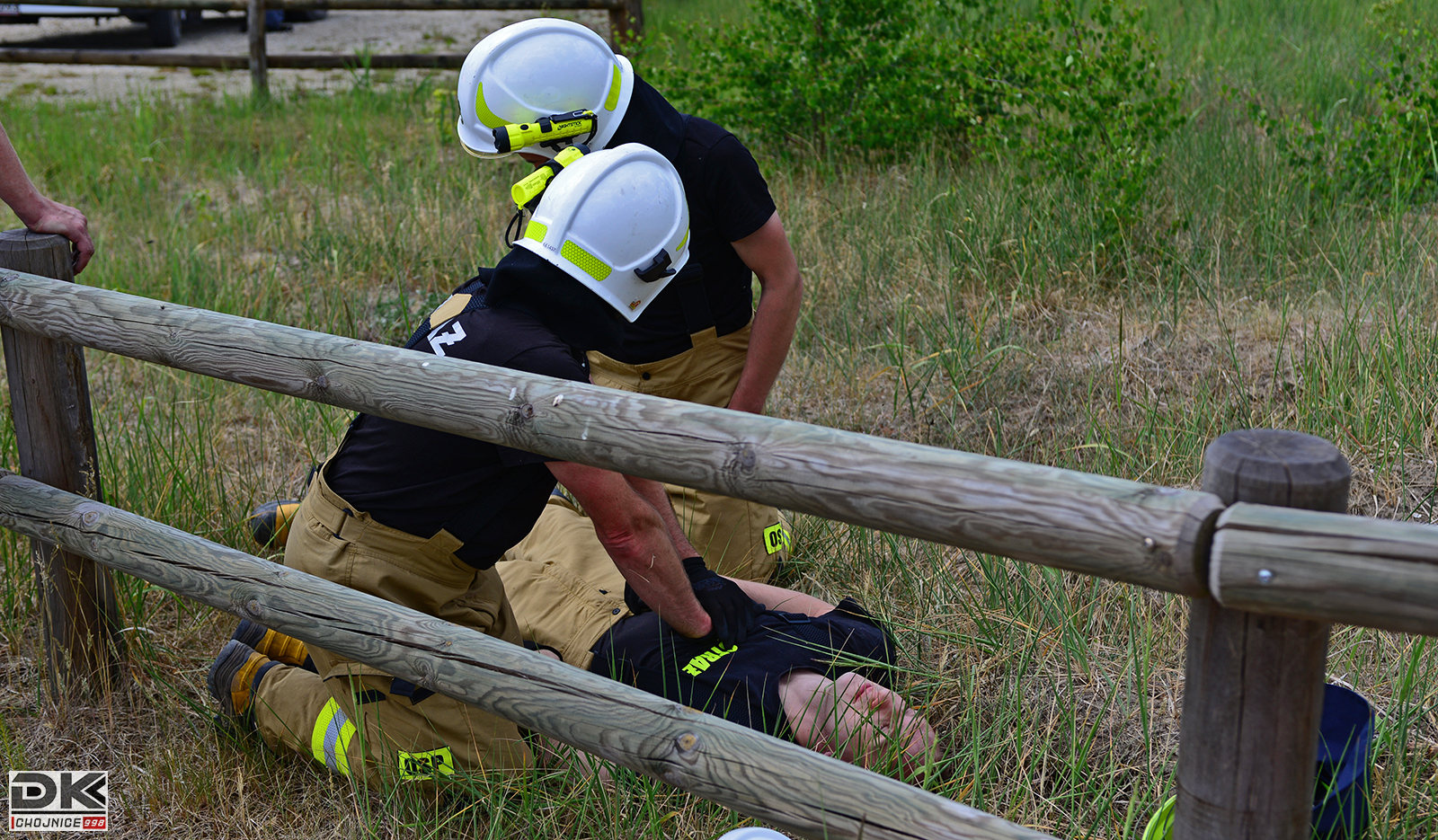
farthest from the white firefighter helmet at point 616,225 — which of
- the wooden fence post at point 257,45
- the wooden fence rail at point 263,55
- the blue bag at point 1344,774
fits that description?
the wooden fence post at point 257,45

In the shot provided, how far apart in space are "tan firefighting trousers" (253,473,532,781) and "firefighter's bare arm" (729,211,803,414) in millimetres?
1159

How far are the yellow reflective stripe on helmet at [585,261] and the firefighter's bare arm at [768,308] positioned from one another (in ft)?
2.98

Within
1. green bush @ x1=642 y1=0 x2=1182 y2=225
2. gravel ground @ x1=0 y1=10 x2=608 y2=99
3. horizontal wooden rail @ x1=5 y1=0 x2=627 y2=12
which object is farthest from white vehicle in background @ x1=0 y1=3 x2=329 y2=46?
green bush @ x1=642 y1=0 x2=1182 y2=225

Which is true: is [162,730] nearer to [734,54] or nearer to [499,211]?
[499,211]

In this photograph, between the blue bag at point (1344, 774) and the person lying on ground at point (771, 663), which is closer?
the blue bag at point (1344, 774)

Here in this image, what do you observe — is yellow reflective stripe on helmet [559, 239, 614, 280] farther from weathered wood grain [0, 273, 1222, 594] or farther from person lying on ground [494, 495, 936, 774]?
person lying on ground [494, 495, 936, 774]

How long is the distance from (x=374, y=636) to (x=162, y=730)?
993 millimetres

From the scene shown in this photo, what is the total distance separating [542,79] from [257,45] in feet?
24.5

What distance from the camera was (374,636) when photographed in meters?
2.26

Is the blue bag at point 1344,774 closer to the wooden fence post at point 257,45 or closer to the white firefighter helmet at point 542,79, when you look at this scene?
the white firefighter helmet at point 542,79

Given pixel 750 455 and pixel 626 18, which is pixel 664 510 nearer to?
pixel 750 455

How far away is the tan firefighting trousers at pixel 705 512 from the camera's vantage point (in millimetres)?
3439

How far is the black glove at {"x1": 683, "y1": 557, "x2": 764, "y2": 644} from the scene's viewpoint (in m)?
2.64

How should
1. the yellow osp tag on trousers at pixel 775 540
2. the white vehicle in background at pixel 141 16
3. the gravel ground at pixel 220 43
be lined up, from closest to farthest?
the yellow osp tag on trousers at pixel 775 540, the gravel ground at pixel 220 43, the white vehicle in background at pixel 141 16
